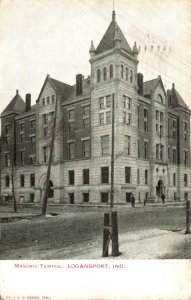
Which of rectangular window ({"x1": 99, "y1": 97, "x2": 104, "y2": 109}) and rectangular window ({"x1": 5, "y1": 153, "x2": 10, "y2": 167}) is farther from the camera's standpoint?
rectangular window ({"x1": 99, "y1": 97, "x2": 104, "y2": 109})

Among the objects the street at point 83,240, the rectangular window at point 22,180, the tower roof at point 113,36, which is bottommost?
the street at point 83,240

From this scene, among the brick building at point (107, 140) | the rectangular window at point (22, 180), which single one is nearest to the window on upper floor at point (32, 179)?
the brick building at point (107, 140)

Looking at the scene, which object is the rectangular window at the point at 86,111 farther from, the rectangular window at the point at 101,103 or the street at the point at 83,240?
the street at the point at 83,240

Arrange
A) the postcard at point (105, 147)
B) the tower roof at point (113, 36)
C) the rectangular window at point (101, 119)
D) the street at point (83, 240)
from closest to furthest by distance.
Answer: the postcard at point (105, 147)
the street at point (83, 240)
the tower roof at point (113, 36)
the rectangular window at point (101, 119)

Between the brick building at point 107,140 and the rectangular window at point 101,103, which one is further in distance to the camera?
the rectangular window at point 101,103

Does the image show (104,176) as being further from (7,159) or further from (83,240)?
(83,240)

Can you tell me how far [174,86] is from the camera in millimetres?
4441

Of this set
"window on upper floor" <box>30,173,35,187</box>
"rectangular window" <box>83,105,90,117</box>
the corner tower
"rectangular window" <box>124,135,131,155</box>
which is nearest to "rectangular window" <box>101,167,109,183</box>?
the corner tower

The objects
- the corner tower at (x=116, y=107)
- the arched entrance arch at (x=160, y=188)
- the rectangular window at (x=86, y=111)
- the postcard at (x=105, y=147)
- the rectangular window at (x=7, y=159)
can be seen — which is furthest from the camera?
the rectangular window at (x=86, y=111)

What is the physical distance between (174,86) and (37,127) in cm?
303

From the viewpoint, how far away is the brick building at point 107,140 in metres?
5.57

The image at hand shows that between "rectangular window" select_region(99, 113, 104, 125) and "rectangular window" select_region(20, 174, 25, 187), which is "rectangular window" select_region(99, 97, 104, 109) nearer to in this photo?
"rectangular window" select_region(99, 113, 104, 125)

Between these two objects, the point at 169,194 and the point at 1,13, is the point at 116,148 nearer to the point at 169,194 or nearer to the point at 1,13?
the point at 169,194

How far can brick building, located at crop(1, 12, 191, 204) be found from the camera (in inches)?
219
